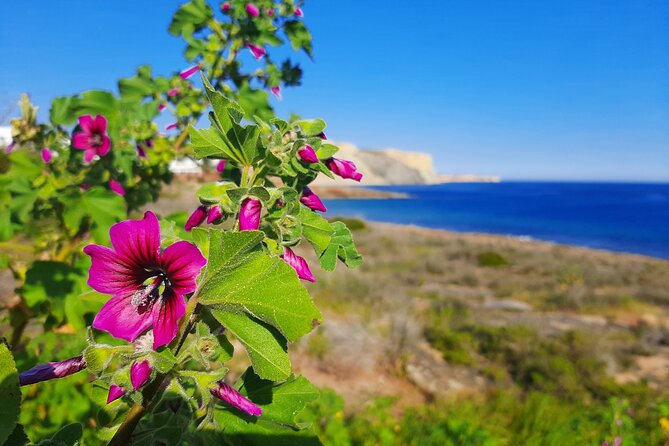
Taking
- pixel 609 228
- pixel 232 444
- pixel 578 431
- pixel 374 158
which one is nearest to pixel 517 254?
pixel 578 431

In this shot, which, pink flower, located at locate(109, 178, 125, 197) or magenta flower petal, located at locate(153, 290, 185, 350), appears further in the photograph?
pink flower, located at locate(109, 178, 125, 197)

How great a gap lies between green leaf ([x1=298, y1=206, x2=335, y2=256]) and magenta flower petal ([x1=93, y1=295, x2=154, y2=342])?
0.32m

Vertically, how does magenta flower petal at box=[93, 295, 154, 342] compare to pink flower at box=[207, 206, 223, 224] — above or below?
below

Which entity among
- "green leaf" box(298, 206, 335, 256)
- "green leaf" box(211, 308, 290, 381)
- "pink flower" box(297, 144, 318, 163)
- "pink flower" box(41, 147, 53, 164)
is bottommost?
"green leaf" box(211, 308, 290, 381)

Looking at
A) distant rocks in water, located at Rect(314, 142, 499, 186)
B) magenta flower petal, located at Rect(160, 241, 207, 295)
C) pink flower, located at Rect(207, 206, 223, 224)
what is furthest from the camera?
distant rocks in water, located at Rect(314, 142, 499, 186)

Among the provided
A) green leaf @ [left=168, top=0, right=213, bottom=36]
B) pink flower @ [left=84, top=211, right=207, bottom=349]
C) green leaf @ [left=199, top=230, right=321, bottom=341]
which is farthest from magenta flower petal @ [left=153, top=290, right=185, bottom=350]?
green leaf @ [left=168, top=0, right=213, bottom=36]

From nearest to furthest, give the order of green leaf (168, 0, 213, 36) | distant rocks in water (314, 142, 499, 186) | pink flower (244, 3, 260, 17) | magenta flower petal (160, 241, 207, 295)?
magenta flower petal (160, 241, 207, 295) → pink flower (244, 3, 260, 17) → green leaf (168, 0, 213, 36) → distant rocks in water (314, 142, 499, 186)

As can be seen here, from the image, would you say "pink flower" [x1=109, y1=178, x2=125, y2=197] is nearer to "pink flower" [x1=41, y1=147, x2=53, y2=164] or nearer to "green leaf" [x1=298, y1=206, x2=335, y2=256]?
"pink flower" [x1=41, y1=147, x2=53, y2=164]

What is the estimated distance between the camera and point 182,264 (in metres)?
0.77

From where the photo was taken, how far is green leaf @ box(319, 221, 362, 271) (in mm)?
978

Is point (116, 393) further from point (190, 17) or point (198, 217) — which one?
point (190, 17)

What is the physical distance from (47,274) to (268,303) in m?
2.23

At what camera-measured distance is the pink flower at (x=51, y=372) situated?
77cm

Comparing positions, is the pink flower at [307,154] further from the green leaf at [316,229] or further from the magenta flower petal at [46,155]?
the magenta flower petal at [46,155]
